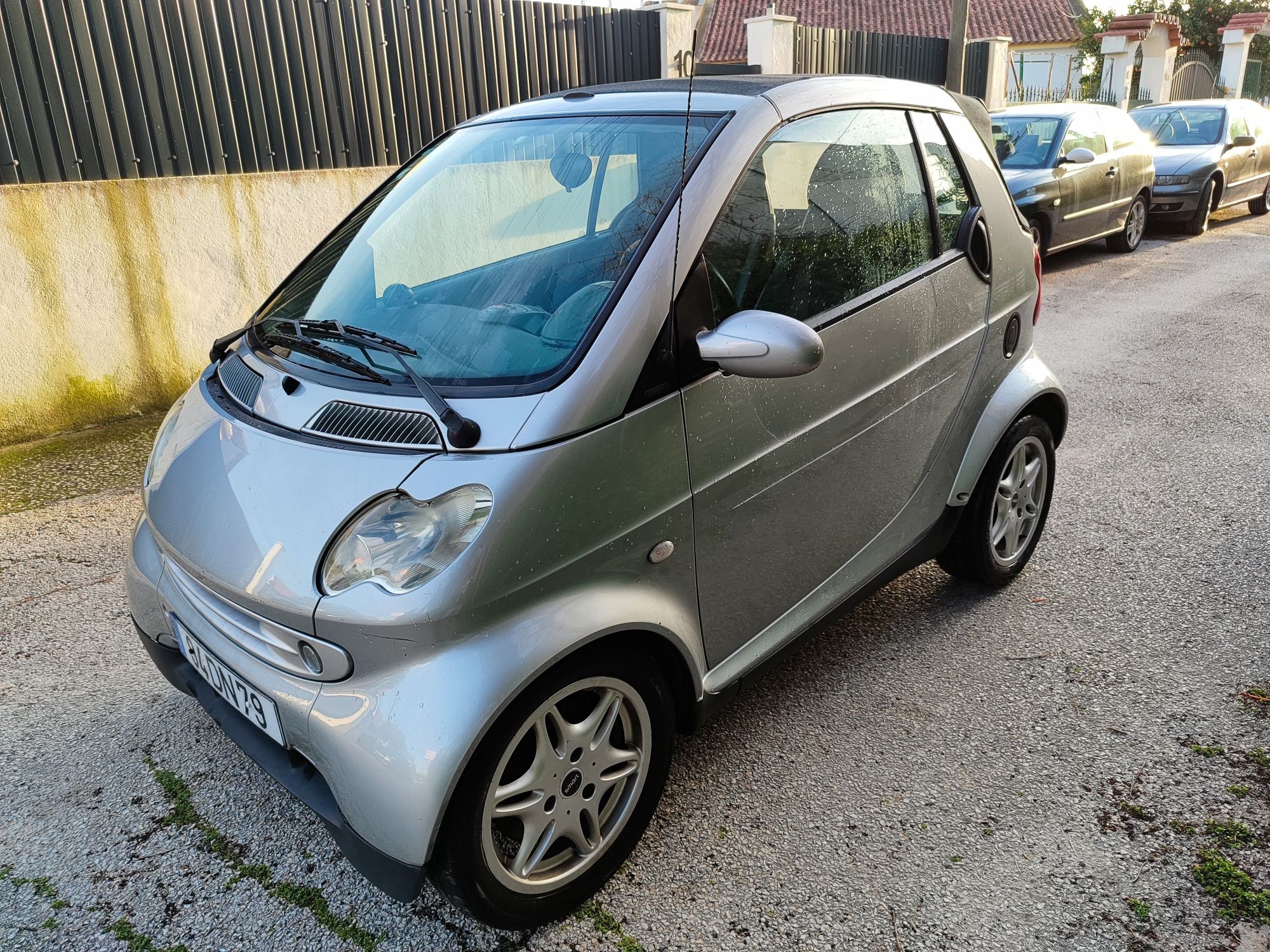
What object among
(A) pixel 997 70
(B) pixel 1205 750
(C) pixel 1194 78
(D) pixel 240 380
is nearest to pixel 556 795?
(D) pixel 240 380

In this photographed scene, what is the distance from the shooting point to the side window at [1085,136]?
9477 millimetres

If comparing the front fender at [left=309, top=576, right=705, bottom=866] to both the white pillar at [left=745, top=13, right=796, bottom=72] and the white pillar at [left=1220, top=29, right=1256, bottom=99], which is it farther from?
the white pillar at [left=1220, top=29, right=1256, bottom=99]

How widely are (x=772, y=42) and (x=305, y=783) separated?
10.9 metres

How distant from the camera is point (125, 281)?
566 centimetres

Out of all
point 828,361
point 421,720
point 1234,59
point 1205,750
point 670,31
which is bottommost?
point 1205,750

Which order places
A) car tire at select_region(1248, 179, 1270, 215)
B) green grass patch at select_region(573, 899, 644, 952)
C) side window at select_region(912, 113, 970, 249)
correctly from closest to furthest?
green grass patch at select_region(573, 899, 644, 952) < side window at select_region(912, 113, 970, 249) < car tire at select_region(1248, 179, 1270, 215)

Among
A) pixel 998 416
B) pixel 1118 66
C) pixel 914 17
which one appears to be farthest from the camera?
pixel 914 17

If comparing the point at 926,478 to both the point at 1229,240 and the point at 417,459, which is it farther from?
the point at 1229,240

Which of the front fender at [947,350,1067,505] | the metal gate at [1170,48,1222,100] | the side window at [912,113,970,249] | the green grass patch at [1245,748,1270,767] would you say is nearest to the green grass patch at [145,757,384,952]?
the front fender at [947,350,1067,505]

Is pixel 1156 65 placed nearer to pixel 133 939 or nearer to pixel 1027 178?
pixel 1027 178

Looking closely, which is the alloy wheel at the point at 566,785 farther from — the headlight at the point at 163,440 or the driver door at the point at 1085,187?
the driver door at the point at 1085,187

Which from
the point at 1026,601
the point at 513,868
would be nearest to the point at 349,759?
the point at 513,868

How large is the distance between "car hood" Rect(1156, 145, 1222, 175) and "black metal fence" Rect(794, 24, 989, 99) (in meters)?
2.82

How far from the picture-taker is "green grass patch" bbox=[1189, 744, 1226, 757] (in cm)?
267
